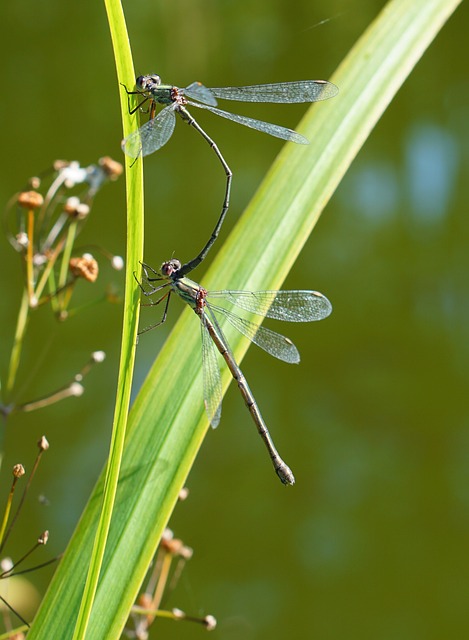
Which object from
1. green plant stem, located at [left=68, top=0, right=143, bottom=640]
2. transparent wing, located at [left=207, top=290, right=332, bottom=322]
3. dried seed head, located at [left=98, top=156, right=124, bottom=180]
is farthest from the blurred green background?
green plant stem, located at [left=68, top=0, right=143, bottom=640]

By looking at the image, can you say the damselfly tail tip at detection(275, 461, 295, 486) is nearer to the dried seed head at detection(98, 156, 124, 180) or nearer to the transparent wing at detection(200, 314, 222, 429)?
the transparent wing at detection(200, 314, 222, 429)

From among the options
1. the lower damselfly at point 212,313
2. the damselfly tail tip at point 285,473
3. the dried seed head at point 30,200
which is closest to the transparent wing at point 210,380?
the lower damselfly at point 212,313

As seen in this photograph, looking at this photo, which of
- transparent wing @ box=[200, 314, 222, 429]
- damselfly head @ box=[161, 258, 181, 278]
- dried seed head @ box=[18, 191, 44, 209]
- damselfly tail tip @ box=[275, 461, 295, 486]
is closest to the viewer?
transparent wing @ box=[200, 314, 222, 429]

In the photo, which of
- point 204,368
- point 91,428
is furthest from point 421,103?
point 204,368

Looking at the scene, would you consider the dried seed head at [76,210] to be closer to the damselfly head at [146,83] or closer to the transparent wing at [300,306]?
the damselfly head at [146,83]

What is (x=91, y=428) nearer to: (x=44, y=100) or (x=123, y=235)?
(x=123, y=235)

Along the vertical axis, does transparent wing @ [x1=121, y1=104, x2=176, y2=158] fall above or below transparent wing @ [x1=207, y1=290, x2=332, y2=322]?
above

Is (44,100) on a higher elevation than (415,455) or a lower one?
higher
